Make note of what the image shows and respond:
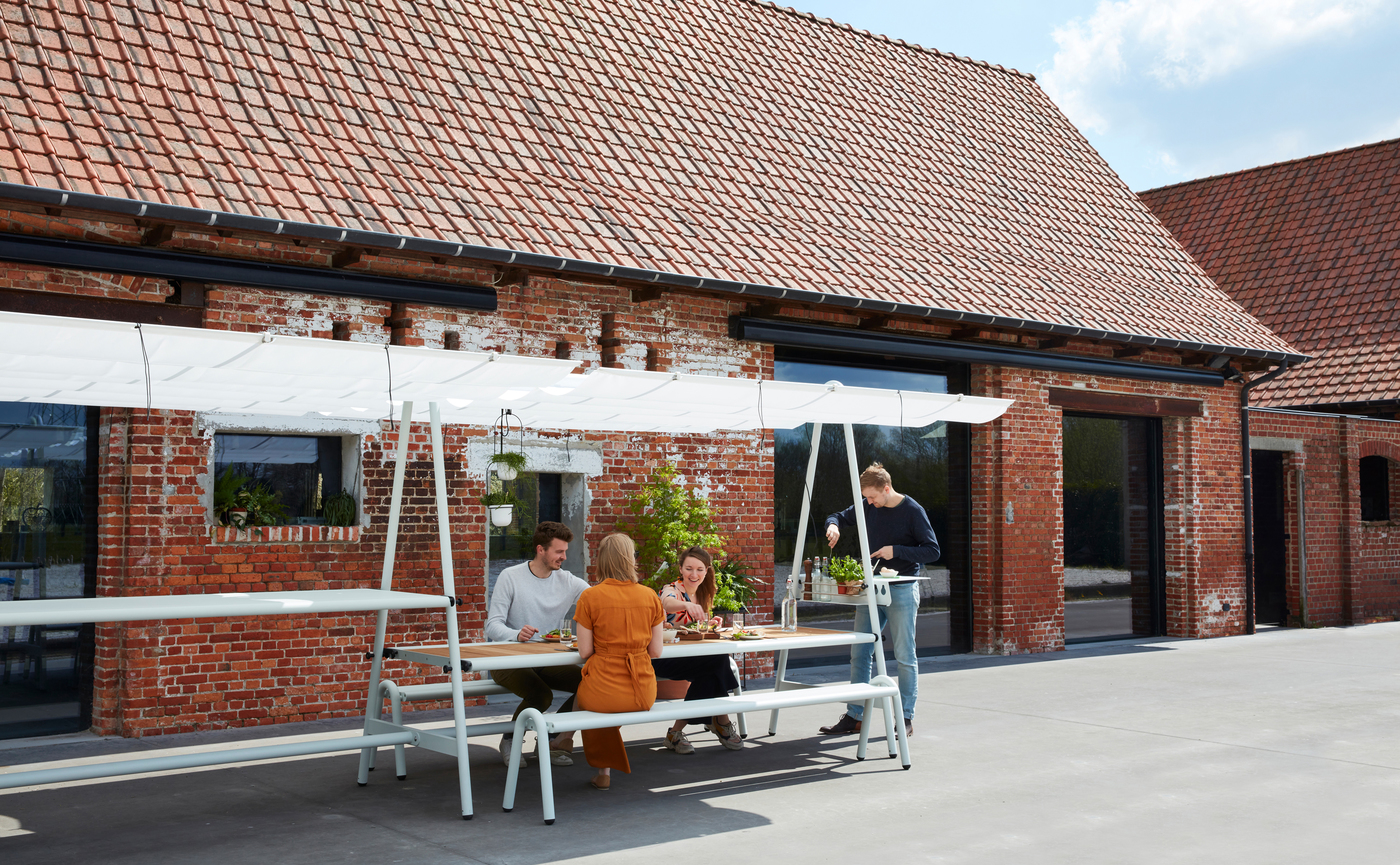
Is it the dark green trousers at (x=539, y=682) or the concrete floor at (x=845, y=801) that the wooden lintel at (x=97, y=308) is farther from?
the dark green trousers at (x=539, y=682)

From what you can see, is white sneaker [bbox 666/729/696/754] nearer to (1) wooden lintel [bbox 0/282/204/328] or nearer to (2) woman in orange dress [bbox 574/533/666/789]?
(2) woman in orange dress [bbox 574/533/666/789]

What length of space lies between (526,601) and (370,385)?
1911 millimetres

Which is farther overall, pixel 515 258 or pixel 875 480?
pixel 515 258

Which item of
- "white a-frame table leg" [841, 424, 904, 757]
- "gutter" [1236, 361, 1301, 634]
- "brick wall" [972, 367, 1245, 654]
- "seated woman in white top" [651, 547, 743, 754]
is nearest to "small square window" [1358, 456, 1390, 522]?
"gutter" [1236, 361, 1301, 634]

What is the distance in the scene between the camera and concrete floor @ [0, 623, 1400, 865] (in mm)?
5500

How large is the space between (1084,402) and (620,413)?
7.89 m

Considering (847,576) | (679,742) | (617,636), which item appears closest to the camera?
(617,636)

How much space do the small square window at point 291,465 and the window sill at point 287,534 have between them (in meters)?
0.27

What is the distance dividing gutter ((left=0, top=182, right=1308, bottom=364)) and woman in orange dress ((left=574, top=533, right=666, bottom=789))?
3.37 metres

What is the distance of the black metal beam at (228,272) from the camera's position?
7879mm

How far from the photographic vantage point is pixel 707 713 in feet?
22.4

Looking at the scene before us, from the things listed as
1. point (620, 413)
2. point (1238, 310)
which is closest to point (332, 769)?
point (620, 413)

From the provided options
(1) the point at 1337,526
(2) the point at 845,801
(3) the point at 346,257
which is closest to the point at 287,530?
(3) the point at 346,257

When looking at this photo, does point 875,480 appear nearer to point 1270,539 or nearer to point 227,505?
point 227,505
